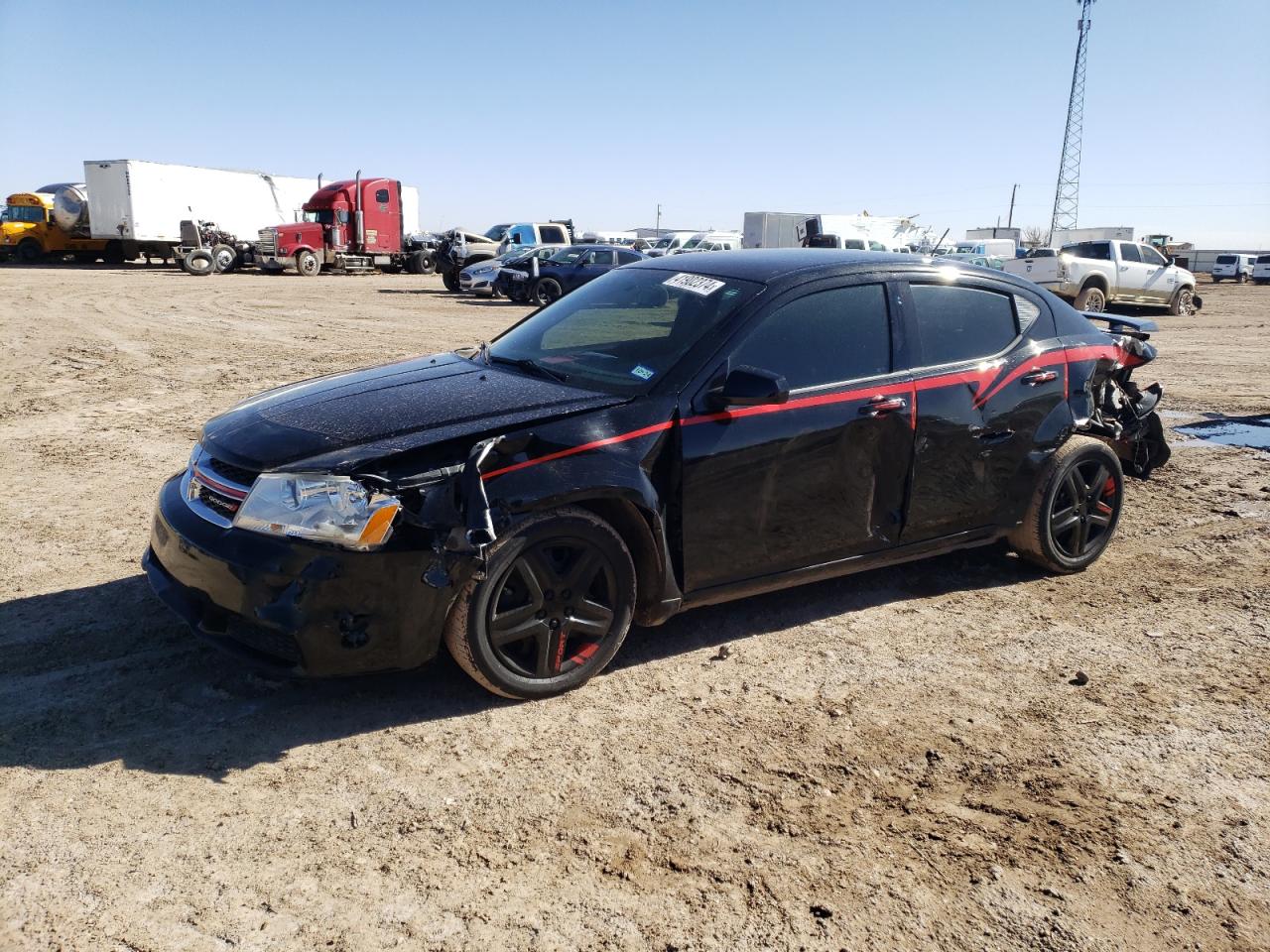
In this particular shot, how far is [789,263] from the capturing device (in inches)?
181

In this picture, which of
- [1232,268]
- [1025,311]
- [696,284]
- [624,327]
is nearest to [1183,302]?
[1025,311]

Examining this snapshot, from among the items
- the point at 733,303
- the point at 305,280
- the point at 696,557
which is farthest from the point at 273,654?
the point at 305,280

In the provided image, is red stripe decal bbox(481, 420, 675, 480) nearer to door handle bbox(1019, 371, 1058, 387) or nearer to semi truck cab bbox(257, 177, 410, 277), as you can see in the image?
door handle bbox(1019, 371, 1058, 387)

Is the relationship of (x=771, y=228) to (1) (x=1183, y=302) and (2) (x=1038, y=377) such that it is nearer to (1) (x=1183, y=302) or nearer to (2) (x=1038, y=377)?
(1) (x=1183, y=302)

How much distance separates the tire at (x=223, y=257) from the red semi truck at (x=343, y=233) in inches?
31.8

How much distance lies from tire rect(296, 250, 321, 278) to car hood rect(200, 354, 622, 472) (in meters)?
31.9

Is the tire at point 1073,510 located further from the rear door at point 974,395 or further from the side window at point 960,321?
the side window at point 960,321

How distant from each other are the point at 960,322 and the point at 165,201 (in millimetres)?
34475

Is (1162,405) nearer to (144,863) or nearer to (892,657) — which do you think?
(892,657)

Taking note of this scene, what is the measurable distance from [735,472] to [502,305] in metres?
21.1

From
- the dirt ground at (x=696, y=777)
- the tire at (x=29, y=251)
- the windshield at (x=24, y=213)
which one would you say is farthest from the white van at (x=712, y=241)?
the dirt ground at (x=696, y=777)

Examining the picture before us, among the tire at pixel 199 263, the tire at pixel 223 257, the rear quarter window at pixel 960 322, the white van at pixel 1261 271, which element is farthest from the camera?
the white van at pixel 1261 271

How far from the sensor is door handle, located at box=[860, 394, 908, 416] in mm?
4363

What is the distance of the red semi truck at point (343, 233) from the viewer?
111ft
